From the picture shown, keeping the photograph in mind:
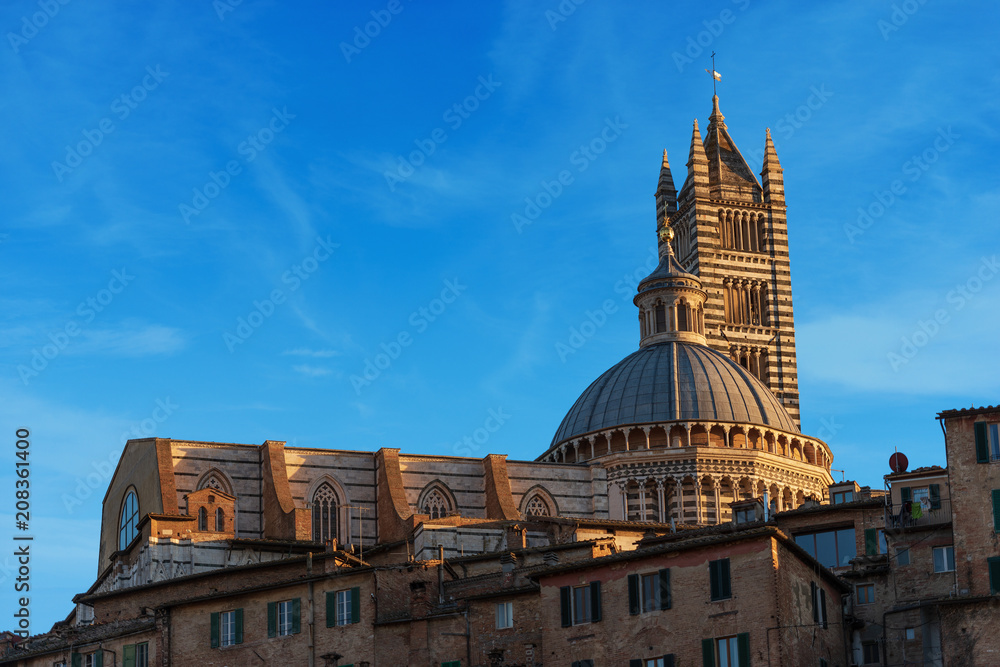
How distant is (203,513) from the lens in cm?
6119

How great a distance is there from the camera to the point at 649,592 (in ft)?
130

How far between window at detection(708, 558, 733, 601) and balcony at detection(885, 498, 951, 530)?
835 centimetres

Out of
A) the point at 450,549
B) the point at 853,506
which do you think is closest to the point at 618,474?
the point at 450,549

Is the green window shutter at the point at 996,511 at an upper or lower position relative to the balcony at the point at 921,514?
lower

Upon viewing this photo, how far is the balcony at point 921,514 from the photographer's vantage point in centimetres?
4528

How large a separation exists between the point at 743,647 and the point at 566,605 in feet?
16.3

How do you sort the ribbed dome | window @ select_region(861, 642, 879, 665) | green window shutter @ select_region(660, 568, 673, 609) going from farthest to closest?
the ribbed dome → window @ select_region(861, 642, 879, 665) → green window shutter @ select_region(660, 568, 673, 609)

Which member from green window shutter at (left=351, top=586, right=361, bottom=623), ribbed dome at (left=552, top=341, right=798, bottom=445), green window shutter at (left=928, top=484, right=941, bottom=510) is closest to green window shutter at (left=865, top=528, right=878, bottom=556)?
green window shutter at (left=928, top=484, right=941, bottom=510)

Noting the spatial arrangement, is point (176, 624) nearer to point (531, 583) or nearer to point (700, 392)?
point (531, 583)

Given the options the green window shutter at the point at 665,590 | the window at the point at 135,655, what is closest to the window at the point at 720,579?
the green window shutter at the point at 665,590

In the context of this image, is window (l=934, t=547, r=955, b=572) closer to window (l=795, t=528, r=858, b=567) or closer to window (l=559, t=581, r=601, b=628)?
window (l=795, t=528, r=858, b=567)

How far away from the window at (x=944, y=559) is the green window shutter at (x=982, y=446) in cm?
315

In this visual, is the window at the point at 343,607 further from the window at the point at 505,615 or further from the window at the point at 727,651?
the window at the point at 727,651

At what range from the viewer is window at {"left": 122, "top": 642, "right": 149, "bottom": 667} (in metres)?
46.8
